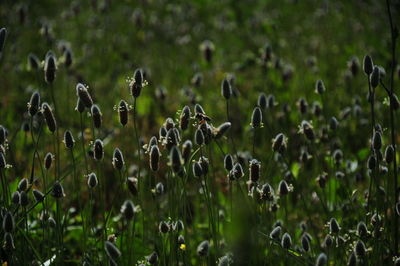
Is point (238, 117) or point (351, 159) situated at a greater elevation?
point (238, 117)

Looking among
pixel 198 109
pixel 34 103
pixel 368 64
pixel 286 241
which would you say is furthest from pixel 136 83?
pixel 368 64

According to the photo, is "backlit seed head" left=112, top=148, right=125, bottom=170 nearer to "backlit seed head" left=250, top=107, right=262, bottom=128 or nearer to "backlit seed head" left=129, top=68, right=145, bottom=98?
"backlit seed head" left=129, top=68, right=145, bottom=98

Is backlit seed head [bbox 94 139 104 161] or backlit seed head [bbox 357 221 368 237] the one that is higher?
backlit seed head [bbox 94 139 104 161]

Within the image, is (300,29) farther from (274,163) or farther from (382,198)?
(382,198)

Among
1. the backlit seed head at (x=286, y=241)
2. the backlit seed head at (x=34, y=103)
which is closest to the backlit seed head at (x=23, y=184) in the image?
the backlit seed head at (x=34, y=103)

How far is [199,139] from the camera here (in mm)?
1878

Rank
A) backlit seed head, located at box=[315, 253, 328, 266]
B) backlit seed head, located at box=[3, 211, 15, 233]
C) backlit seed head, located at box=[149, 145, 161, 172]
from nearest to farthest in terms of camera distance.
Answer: backlit seed head, located at box=[315, 253, 328, 266], backlit seed head, located at box=[3, 211, 15, 233], backlit seed head, located at box=[149, 145, 161, 172]

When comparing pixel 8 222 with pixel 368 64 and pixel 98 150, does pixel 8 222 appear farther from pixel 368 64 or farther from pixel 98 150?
pixel 368 64

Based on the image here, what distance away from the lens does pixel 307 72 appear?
5559 mm

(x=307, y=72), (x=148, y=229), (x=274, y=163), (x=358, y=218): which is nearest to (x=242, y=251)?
(x=358, y=218)

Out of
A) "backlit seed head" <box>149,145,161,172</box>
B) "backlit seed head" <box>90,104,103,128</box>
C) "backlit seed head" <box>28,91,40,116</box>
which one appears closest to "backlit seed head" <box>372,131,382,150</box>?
"backlit seed head" <box>149,145,161,172</box>

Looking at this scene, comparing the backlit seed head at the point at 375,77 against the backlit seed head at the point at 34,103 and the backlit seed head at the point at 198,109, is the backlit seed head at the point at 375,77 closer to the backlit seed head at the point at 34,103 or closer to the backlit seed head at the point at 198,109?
→ the backlit seed head at the point at 198,109

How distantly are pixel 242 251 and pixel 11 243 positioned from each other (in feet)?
2.73

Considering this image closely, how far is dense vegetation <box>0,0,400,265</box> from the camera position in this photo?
1.96 m
